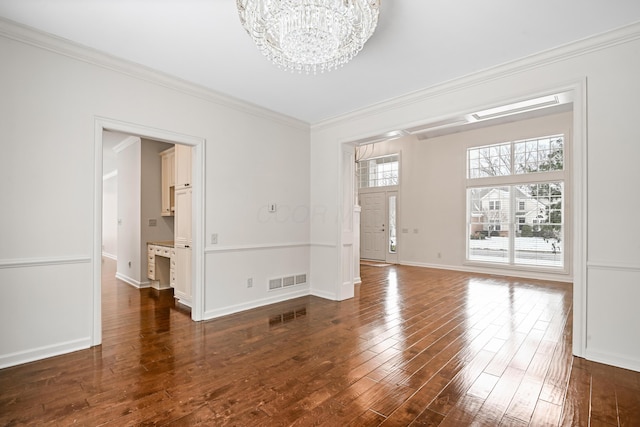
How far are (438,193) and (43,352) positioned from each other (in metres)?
7.98

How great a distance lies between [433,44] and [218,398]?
3435 mm

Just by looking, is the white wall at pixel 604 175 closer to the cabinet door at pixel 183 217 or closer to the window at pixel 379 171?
the cabinet door at pixel 183 217

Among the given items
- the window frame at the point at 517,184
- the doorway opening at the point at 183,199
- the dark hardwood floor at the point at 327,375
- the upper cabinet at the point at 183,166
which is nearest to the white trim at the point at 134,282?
the dark hardwood floor at the point at 327,375

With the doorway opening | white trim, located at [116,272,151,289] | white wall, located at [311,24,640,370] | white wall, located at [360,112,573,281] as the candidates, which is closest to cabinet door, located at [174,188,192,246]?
the doorway opening

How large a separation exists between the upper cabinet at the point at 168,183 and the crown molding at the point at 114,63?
2201 mm

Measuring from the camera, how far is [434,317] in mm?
3990

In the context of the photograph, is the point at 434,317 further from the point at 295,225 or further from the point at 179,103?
the point at 179,103

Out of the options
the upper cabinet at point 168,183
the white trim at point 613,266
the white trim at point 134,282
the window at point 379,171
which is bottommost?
the white trim at point 134,282

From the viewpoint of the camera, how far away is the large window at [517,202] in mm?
6660

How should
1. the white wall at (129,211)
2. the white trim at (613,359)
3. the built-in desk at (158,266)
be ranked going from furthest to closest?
the white wall at (129,211)
the built-in desk at (158,266)
the white trim at (613,359)

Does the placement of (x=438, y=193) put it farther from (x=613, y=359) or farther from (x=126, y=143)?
(x=126, y=143)

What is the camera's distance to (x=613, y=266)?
271 centimetres

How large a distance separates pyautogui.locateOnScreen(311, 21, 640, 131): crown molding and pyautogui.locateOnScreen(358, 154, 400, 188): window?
4.95 meters

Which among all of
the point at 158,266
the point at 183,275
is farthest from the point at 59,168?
the point at 158,266
